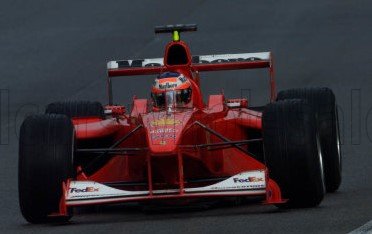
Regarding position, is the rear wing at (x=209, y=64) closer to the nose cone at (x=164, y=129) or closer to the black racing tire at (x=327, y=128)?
the black racing tire at (x=327, y=128)

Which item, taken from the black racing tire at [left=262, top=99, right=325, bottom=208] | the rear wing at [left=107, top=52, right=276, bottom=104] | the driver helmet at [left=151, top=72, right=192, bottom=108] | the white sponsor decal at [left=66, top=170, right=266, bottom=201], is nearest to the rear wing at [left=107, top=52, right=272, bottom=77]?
the rear wing at [left=107, top=52, right=276, bottom=104]

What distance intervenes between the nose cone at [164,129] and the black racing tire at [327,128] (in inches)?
72.2

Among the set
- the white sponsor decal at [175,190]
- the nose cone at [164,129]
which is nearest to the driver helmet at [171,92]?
the nose cone at [164,129]

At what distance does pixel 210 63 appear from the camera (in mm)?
15398

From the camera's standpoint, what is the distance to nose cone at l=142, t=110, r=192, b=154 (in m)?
12.3

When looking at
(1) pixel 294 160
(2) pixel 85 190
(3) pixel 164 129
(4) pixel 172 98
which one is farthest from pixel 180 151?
(4) pixel 172 98

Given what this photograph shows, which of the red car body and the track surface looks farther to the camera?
the track surface

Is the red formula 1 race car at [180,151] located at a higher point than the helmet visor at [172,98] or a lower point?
lower

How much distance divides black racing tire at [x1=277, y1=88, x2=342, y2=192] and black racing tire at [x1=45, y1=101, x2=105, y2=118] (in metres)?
2.10

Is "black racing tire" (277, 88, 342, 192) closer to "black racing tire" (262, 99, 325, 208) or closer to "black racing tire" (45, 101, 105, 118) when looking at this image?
"black racing tire" (262, 99, 325, 208)

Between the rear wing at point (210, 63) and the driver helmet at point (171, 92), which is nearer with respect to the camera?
the driver helmet at point (171, 92)

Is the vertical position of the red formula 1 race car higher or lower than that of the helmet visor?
lower

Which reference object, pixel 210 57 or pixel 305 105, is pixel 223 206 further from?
pixel 210 57

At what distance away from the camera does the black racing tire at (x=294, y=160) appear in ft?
40.5
